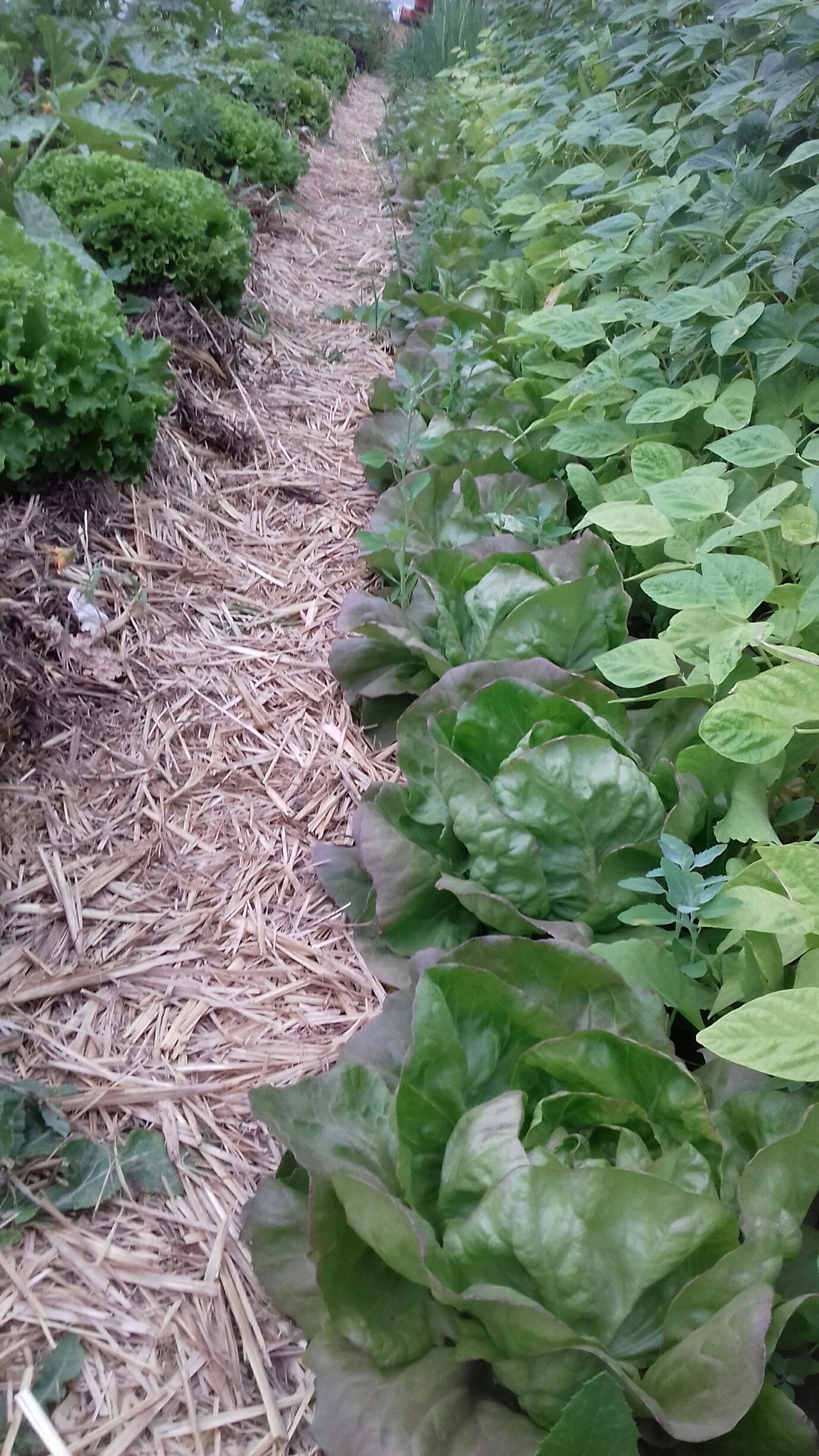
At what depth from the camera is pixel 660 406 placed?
1607 mm

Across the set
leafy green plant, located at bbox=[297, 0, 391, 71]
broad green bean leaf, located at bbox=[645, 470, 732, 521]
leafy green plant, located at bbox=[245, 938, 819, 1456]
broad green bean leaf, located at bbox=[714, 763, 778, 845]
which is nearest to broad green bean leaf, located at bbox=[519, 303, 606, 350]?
broad green bean leaf, located at bbox=[645, 470, 732, 521]

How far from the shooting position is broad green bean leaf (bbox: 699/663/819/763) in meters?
1.06

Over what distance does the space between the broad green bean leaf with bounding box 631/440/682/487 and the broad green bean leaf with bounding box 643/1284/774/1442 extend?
45.6 inches

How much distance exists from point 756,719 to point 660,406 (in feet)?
2.55

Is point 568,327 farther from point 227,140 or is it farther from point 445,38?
point 445,38

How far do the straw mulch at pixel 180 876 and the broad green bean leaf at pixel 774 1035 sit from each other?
0.60 m

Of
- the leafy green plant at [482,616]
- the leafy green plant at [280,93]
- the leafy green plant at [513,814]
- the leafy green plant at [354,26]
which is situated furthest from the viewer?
the leafy green plant at [354,26]

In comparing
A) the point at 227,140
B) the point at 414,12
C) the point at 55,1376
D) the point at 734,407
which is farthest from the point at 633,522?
the point at 414,12

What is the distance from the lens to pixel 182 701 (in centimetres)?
186

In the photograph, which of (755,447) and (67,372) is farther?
→ (67,372)

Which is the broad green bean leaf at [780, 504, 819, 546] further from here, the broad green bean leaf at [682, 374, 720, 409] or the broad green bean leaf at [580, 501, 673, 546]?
the broad green bean leaf at [682, 374, 720, 409]

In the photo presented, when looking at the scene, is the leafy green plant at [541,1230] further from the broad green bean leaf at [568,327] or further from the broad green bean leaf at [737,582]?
the broad green bean leaf at [568,327]

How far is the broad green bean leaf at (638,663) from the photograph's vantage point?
1.24m

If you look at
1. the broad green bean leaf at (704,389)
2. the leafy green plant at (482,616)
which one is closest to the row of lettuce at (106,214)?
the leafy green plant at (482,616)
